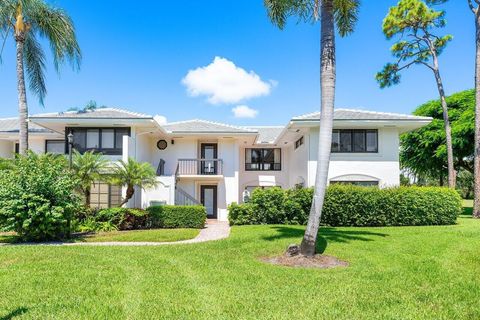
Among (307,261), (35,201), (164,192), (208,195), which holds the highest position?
(35,201)

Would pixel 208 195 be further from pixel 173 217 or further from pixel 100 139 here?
pixel 100 139

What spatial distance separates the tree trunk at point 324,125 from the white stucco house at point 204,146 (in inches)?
379

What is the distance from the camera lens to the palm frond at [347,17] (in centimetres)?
1139

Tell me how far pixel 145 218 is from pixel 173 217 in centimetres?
129

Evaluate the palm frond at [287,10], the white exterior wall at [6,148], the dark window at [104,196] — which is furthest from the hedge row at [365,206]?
the white exterior wall at [6,148]


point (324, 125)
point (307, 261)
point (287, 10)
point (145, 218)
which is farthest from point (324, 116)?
point (145, 218)

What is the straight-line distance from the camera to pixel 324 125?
8.84 meters

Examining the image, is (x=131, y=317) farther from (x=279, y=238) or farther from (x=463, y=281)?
(x=279, y=238)

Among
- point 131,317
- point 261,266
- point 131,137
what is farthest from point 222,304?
point 131,137

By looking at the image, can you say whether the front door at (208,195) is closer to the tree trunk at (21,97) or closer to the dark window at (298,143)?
the dark window at (298,143)

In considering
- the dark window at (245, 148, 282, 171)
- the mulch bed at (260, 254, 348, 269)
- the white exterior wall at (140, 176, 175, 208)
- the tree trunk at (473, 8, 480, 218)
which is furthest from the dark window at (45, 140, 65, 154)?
the tree trunk at (473, 8, 480, 218)

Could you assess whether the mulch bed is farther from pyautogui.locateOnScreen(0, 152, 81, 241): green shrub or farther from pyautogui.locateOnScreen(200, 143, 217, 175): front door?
pyautogui.locateOnScreen(200, 143, 217, 175): front door

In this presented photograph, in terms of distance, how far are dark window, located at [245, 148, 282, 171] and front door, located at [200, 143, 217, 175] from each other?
14.2 feet

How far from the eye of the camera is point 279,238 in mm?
11727
